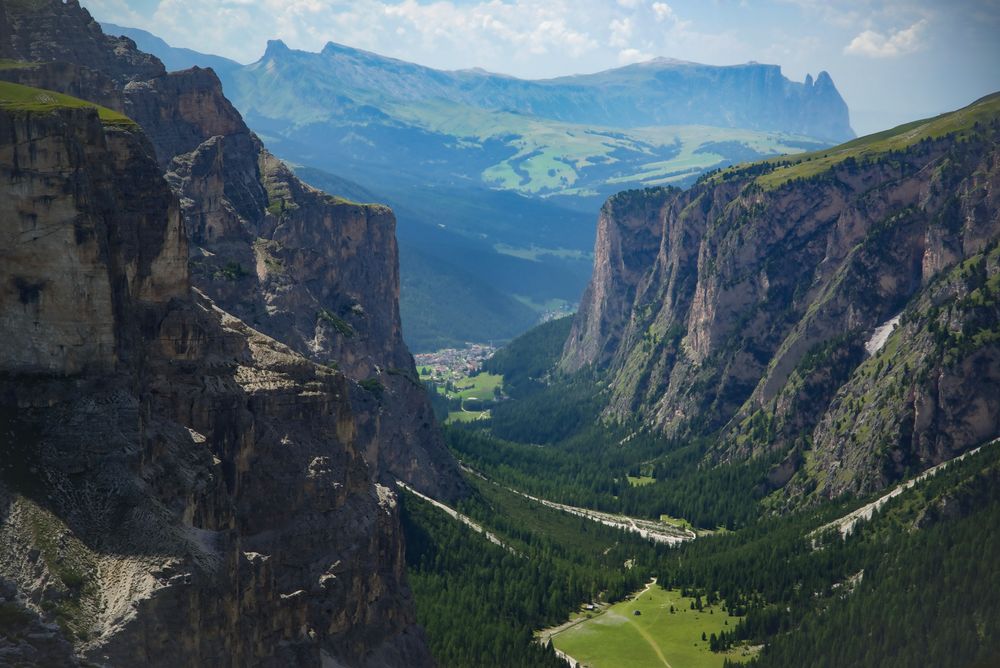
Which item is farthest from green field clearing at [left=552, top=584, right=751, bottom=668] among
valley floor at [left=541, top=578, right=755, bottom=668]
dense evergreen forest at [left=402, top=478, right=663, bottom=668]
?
dense evergreen forest at [left=402, top=478, right=663, bottom=668]

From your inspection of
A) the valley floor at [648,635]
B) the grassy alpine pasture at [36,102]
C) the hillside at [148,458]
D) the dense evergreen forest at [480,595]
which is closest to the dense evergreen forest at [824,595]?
the dense evergreen forest at [480,595]

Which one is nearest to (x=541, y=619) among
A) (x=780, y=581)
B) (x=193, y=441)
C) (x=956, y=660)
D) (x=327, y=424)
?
(x=780, y=581)

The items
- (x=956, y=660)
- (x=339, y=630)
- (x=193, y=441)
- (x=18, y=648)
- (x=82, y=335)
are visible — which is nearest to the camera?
(x=18, y=648)

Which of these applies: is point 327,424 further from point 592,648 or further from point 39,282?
point 592,648

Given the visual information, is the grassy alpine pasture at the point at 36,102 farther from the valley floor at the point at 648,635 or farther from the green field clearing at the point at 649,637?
the green field clearing at the point at 649,637

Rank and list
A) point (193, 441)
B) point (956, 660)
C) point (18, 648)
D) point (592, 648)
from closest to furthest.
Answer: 1. point (18, 648)
2. point (193, 441)
3. point (956, 660)
4. point (592, 648)

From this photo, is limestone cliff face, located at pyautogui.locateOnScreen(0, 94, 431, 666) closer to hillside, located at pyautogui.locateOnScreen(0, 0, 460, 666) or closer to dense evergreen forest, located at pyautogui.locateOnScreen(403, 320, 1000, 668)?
hillside, located at pyautogui.locateOnScreen(0, 0, 460, 666)

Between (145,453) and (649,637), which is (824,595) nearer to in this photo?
(649,637)
